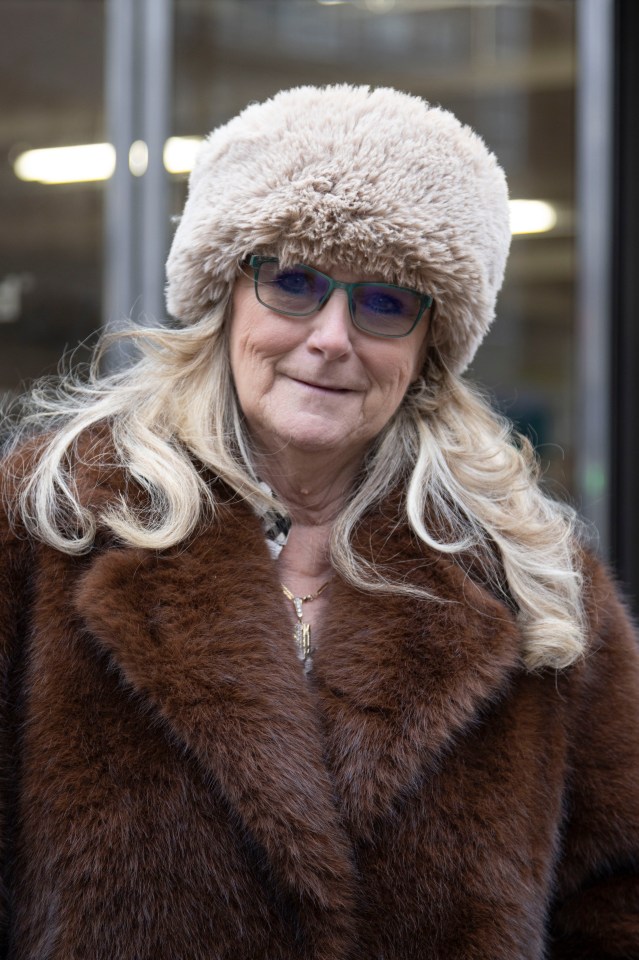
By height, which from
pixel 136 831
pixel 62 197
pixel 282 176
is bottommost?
pixel 136 831

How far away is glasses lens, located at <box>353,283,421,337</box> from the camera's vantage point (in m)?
1.87

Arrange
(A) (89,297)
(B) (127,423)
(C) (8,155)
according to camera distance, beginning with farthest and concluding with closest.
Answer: (A) (89,297), (C) (8,155), (B) (127,423)

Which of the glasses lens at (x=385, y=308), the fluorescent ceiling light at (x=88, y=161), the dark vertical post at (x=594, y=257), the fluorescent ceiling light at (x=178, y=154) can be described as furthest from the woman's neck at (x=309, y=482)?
the dark vertical post at (x=594, y=257)

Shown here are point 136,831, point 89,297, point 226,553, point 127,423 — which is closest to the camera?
point 136,831

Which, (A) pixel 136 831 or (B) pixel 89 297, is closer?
(A) pixel 136 831

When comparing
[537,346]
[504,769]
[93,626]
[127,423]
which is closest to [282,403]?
[127,423]

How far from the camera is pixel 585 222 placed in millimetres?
4582

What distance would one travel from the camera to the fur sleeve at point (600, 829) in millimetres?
1971

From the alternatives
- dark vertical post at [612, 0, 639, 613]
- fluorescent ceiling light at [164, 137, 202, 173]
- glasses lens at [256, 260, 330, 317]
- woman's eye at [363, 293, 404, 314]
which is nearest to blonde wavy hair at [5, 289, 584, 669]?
glasses lens at [256, 260, 330, 317]

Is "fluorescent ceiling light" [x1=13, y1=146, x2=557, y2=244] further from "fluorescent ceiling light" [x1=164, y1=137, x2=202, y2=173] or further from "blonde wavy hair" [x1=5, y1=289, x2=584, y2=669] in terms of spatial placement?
"blonde wavy hair" [x1=5, y1=289, x2=584, y2=669]

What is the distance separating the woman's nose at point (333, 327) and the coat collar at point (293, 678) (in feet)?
0.99

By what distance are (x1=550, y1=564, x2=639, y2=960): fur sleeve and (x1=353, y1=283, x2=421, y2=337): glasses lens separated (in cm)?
66

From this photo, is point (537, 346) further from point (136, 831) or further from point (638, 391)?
point (136, 831)

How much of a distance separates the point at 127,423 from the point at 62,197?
1.92m
